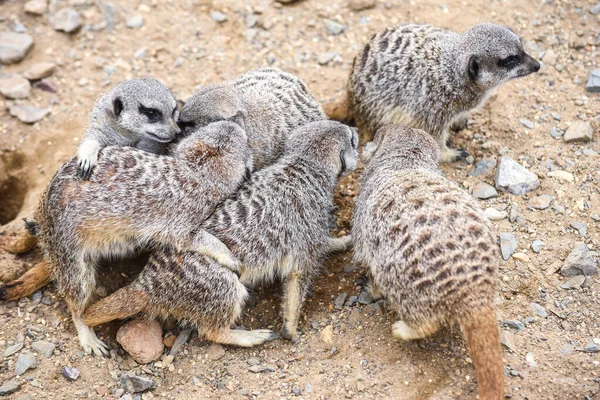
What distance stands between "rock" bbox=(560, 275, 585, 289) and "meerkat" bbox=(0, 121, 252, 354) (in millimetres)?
1638

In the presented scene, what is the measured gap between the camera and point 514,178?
3.72 meters

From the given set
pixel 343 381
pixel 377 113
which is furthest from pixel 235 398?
pixel 377 113

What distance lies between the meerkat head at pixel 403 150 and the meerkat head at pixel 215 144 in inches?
28.2

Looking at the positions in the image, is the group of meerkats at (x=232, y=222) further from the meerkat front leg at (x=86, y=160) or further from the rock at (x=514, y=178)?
the rock at (x=514, y=178)

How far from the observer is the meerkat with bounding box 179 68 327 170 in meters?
3.45

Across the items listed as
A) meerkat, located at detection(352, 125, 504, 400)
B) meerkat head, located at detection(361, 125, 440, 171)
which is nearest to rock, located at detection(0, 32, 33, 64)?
meerkat head, located at detection(361, 125, 440, 171)

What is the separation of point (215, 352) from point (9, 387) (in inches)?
37.4

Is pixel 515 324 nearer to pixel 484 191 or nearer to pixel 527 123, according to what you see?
pixel 484 191

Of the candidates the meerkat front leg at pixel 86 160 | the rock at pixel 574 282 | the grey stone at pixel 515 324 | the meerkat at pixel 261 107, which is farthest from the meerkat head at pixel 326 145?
the rock at pixel 574 282

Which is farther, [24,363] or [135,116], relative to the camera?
[135,116]

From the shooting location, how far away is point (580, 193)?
3.62m

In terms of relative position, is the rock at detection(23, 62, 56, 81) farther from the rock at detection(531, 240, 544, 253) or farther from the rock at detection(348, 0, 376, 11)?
the rock at detection(531, 240, 544, 253)

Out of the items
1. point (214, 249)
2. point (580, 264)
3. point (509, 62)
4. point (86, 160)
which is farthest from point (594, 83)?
point (86, 160)

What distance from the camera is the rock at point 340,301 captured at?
3324mm
